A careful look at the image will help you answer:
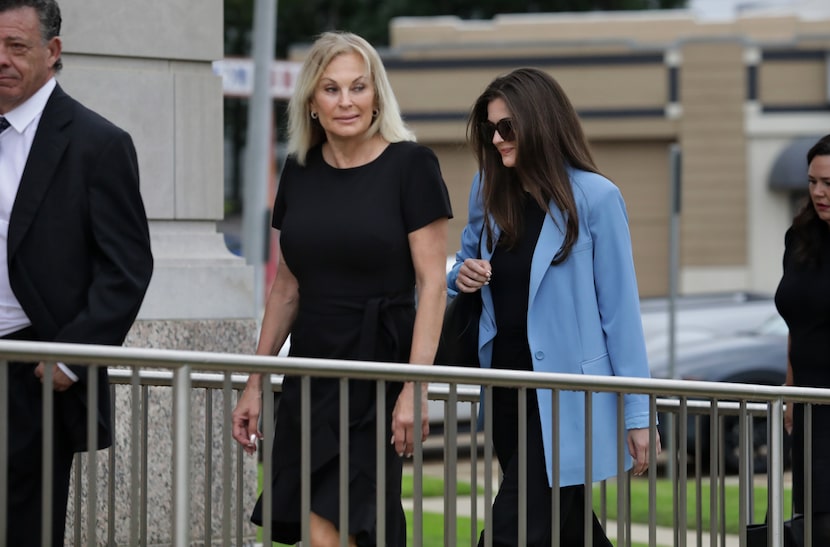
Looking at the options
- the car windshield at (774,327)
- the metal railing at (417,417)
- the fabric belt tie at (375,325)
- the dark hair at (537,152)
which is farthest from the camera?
Answer: the car windshield at (774,327)

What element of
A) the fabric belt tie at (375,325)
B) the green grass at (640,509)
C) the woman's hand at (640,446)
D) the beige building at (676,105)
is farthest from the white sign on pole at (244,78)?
the beige building at (676,105)

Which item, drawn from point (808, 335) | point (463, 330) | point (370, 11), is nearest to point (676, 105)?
point (370, 11)

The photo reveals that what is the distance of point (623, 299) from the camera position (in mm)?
4703

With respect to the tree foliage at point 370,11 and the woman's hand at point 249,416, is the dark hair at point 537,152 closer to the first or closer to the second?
the woman's hand at point 249,416

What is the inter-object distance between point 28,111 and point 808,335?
2.80 meters

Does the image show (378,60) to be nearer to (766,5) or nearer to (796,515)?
(796,515)

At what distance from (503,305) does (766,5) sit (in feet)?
132

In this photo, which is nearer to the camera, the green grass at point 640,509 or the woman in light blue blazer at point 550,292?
the woman in light blue blazer at point 550,292

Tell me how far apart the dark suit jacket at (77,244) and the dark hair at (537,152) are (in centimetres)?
118

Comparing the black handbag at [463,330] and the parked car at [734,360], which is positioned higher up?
the black handbag at [463,330]

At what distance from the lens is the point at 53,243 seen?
4078mm

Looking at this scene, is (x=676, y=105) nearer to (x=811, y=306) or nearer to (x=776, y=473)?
(x=811, y=306)

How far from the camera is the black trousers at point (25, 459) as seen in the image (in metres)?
3.97

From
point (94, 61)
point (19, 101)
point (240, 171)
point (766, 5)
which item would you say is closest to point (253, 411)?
point (19, 101)
